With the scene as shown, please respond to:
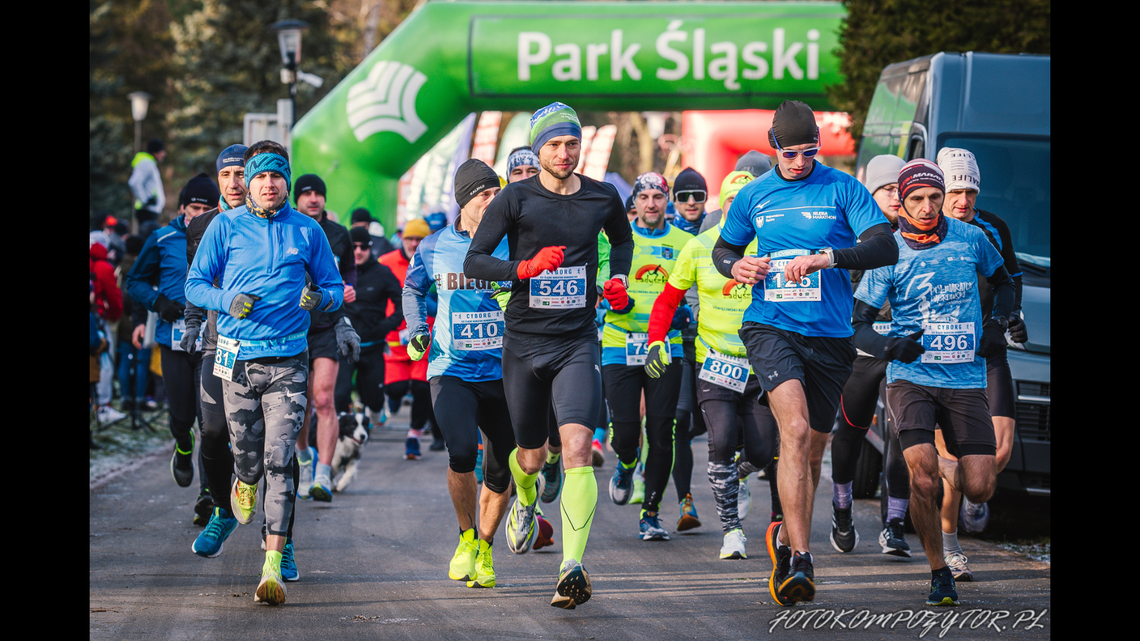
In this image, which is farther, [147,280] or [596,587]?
[147,280]

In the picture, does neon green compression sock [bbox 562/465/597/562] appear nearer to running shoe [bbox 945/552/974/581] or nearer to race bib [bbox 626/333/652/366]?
running shoe [bbox 945/552/974/581]

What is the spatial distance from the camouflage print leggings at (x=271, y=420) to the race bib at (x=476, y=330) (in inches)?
31.5

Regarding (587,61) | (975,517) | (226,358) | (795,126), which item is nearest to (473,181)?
(226,358)

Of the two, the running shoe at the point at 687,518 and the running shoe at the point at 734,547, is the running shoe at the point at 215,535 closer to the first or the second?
the running shoe at the point at 734,547

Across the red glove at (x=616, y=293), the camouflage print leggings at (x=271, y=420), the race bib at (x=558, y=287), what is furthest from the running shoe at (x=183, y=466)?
the red glove at (x=616, y=293)

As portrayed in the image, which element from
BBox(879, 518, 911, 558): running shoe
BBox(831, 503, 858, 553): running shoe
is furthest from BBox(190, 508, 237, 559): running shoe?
BBox(879, 518, 911, 558): running shoe

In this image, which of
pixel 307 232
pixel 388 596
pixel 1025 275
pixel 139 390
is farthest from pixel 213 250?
pixel 139 390

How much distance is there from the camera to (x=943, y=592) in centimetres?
625

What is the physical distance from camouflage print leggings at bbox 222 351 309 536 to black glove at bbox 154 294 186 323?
211 cm

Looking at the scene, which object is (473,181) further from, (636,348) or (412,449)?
(412,449)
